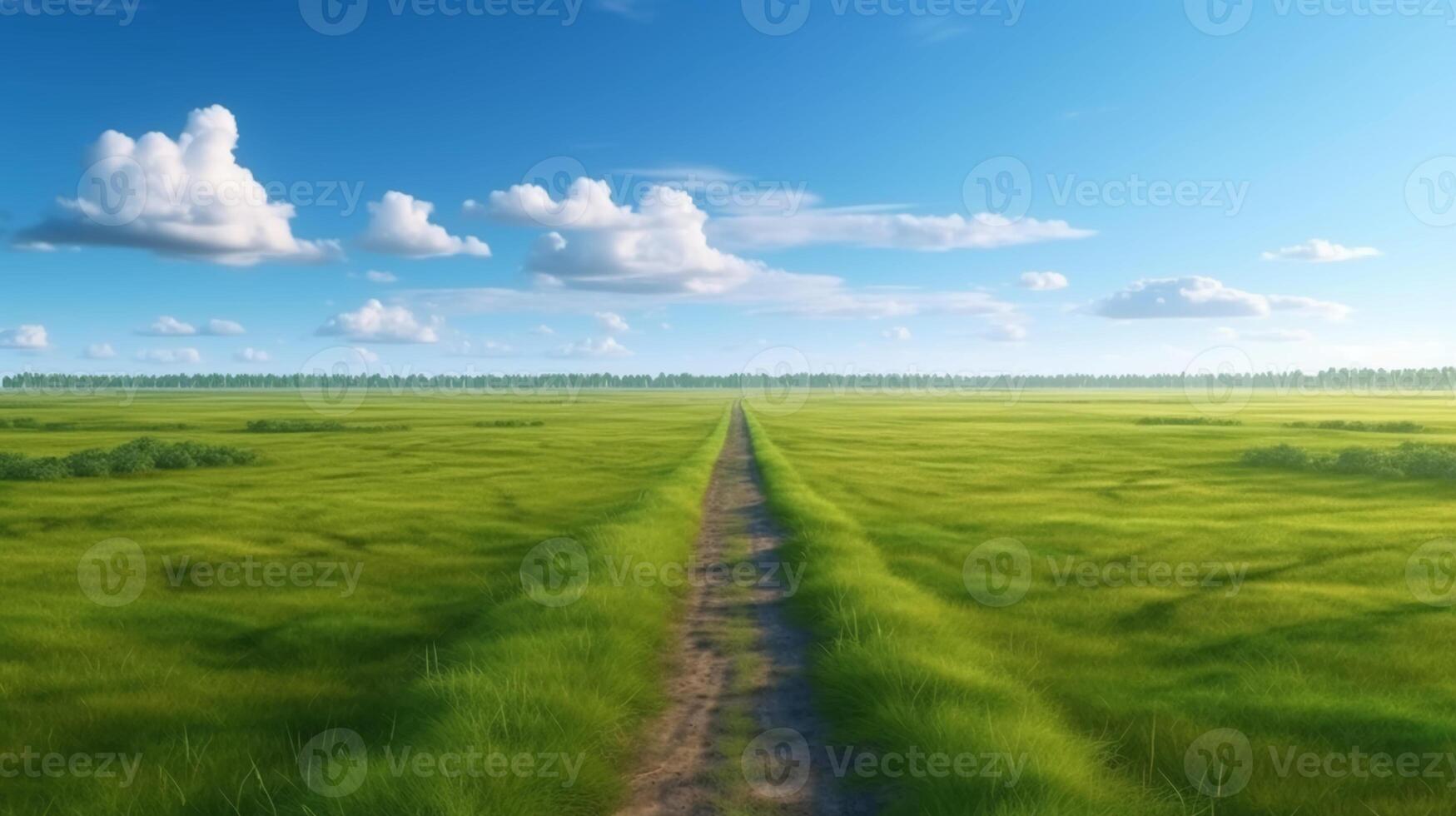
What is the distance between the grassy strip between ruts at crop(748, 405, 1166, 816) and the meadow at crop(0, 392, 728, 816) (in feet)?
7.01

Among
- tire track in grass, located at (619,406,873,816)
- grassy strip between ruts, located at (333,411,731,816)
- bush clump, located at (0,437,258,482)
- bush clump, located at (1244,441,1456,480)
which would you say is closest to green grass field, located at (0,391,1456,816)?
grassy strip between ruts, located at (333,411,731,816)

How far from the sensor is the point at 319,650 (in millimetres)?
10531

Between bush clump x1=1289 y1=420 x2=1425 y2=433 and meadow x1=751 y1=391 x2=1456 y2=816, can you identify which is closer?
meadow x1=751 y1=391 x2=1456 y2=816

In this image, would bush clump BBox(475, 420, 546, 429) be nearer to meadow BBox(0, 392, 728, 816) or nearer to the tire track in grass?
meadow BBox(0, 392, 728, 816)

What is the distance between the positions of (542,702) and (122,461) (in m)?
34.4

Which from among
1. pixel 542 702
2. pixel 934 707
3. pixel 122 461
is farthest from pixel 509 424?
pixel 934 707

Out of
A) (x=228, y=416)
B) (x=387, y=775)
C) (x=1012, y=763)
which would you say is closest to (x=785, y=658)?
(x=1012, y=763)

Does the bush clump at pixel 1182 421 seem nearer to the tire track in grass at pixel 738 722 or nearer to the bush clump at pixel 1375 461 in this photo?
the bush clump at pixel 1375 461

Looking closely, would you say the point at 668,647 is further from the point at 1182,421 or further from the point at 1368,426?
the point at 1182,421

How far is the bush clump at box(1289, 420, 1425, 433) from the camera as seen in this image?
56281 mm

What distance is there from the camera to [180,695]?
8.76m

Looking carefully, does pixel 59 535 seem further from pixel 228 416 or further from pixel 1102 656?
pixel 228 416

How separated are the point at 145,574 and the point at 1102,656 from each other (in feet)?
54.6

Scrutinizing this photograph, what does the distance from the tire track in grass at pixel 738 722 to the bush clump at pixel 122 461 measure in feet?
100
